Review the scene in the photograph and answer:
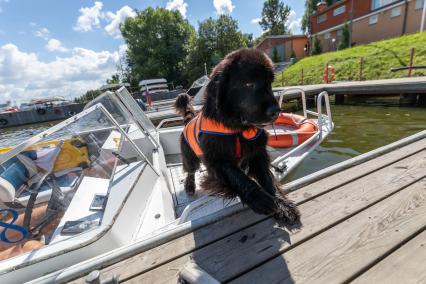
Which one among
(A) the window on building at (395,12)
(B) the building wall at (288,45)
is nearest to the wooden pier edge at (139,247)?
(A) the window on building at (395,12)

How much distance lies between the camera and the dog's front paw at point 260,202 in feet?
4.66

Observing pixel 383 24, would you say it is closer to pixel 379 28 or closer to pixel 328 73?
pixel 379 28

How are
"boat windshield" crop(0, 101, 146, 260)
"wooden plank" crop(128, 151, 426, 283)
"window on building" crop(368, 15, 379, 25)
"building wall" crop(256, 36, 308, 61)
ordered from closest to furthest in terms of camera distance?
"wooden plank" crop(128, 151, 426, 283) < "boat windshield" crop(0, 101, 146, 260) < "window on building" crop(368, 15, 379, 25) < "building wall" crop(256, 36, 308, 61)

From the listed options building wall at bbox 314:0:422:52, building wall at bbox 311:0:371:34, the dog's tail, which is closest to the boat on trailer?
the dog's tail

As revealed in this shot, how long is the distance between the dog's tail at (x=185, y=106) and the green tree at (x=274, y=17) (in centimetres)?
5056

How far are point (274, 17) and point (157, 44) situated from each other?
28270 millimetres

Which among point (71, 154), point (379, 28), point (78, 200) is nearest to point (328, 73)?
point (379, 28)

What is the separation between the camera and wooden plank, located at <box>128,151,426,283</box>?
3.98ft

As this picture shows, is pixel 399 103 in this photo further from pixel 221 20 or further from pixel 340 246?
pixel 221 20

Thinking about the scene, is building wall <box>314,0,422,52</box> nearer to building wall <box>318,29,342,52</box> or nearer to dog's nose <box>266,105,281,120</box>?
building wall <box>318,29,342,52</box>

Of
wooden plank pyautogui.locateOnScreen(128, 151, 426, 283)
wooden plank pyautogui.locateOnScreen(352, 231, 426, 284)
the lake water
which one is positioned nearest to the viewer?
wooden plank pyautogui.locateOnScreen(352, 231, 426, 284)

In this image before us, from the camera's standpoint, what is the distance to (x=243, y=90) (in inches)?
61.2

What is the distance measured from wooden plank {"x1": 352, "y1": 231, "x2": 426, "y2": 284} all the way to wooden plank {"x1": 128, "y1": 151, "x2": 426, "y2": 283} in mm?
327

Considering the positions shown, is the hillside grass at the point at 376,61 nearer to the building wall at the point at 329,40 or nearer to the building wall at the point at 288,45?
the building wall at the point at 329,40
